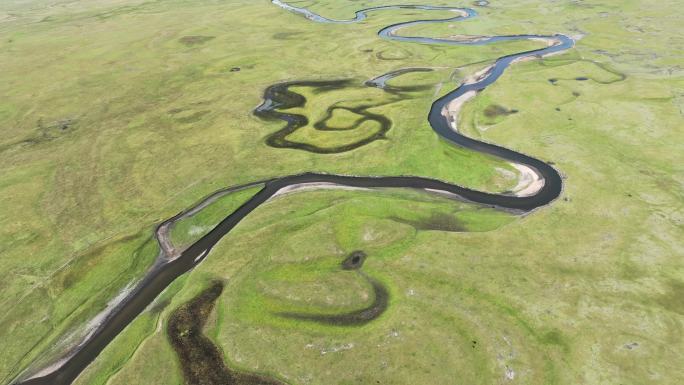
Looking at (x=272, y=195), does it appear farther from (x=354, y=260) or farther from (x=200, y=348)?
(x=200, y=348)

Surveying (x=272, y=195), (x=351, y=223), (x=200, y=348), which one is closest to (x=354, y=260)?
(x=351, y=223)

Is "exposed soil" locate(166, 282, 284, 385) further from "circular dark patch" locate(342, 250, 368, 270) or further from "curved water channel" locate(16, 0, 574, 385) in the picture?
"circular dark patch" locate(342, 250, 368, 270)

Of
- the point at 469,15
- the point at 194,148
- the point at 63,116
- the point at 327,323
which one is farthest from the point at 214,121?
the point at 469,15

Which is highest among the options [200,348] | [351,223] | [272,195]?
[351,223]

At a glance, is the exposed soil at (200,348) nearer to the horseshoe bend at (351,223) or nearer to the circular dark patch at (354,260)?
the horseshoe bend at (351,223)

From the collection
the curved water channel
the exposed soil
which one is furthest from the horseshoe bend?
the curved water channel

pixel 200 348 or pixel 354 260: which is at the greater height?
pixel 354 260

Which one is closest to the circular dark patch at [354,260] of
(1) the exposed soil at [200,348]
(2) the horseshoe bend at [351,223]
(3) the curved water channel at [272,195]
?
(2) the horseshoe bend at [351,223]

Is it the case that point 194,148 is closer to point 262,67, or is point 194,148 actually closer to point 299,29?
point 262,67
